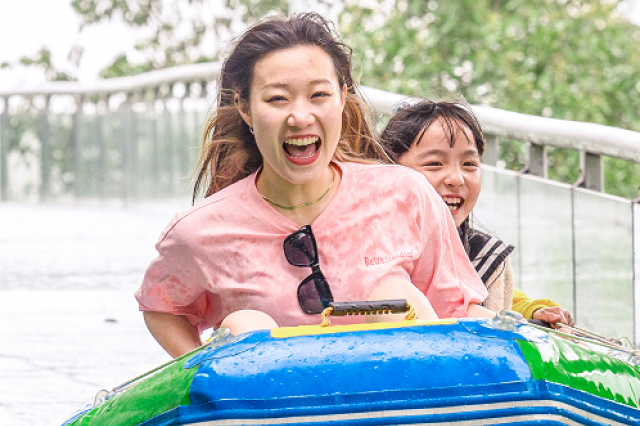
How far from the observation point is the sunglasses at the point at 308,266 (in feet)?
7.49

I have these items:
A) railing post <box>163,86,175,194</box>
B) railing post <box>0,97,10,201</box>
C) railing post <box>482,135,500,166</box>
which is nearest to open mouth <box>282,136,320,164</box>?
railing post <box>482,135,500,166</box>

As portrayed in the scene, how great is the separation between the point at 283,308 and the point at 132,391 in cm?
49

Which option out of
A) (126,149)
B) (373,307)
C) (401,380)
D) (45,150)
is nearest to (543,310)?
(373,307)

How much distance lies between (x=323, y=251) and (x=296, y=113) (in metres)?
0.30

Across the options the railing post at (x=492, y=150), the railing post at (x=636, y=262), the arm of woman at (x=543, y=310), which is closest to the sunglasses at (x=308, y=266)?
the arm of woman at (x=543, y=310)

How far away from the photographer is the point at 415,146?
10.6ft

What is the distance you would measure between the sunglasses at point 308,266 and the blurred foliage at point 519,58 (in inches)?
243

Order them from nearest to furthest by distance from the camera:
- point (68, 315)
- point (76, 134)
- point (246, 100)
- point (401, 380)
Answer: point (401, 380) → point (246, 100) → point (68, 315) → point (76, 134)

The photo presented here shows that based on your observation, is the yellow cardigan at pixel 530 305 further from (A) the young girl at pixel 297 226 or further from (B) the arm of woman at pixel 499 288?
(A) the young girl at pixel 297 226

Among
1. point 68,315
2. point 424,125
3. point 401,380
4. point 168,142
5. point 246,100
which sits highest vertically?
point 246,100

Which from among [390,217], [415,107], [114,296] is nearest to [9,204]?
[114,296]

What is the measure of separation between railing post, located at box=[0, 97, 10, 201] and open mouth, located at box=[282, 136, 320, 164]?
10597 millimetres

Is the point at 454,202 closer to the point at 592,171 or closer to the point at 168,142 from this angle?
the point at 592,171

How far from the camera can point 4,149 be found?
41.1 ft
